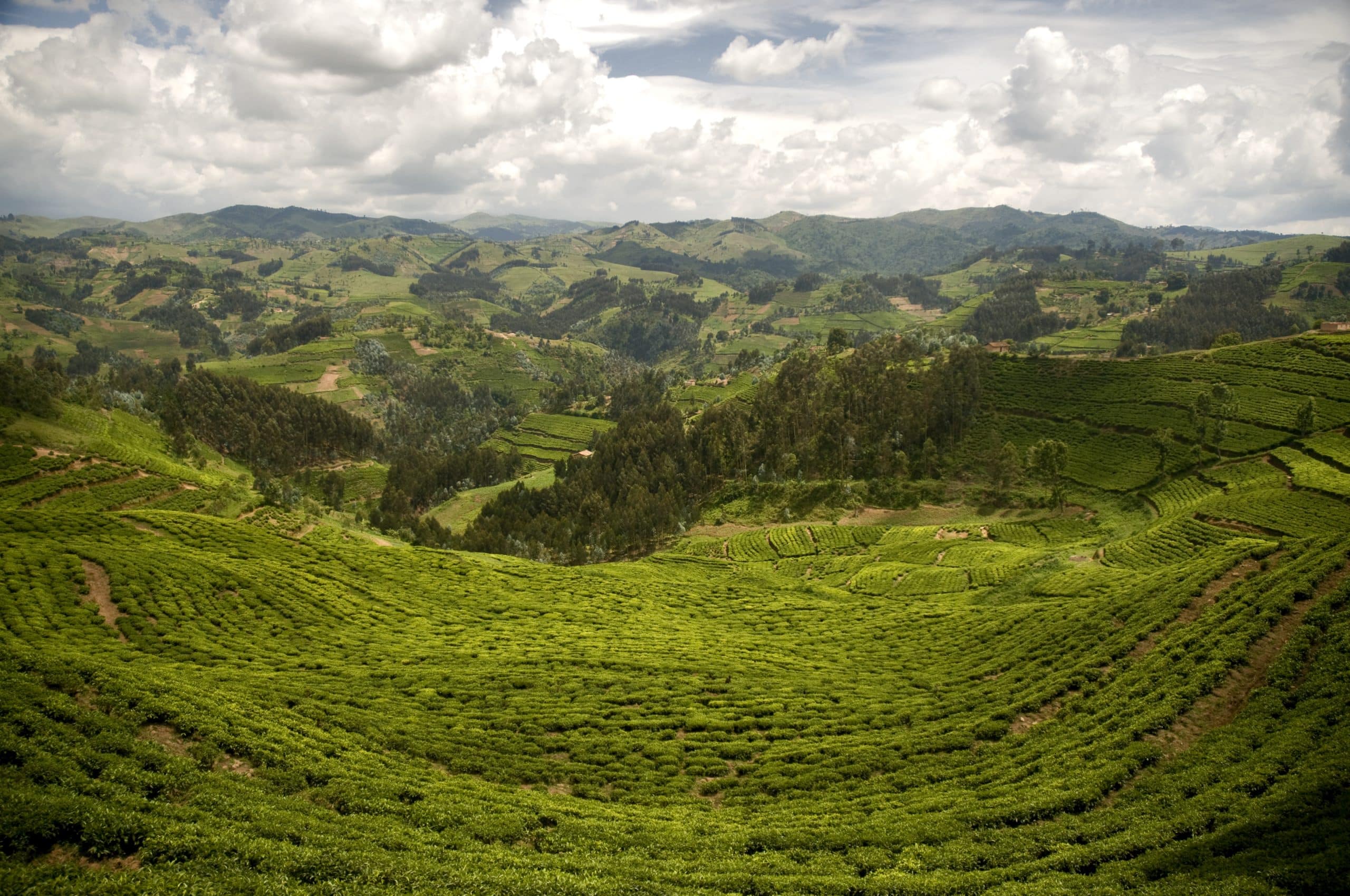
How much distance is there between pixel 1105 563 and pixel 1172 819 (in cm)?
5799

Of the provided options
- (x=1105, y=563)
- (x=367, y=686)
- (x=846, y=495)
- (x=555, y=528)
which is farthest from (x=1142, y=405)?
(x=367, y=686)

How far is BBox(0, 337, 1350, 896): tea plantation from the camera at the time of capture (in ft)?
68.4

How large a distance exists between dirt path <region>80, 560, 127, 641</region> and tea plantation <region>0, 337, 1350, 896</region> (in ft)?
1.24

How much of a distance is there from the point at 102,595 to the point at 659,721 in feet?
158

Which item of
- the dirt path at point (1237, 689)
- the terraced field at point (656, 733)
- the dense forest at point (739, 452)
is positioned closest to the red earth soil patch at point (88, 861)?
the terraced field at point (656, 733)

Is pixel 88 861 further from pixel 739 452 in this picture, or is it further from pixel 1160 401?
pixel 1160 401

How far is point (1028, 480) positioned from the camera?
5202 inches

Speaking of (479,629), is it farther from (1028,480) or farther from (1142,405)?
(1142,405)

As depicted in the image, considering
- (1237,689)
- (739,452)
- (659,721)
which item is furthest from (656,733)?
(739,452)

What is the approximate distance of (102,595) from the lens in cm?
5044

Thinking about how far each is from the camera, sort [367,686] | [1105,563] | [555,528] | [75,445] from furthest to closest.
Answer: [555,528] < [75,445] < [1105,563] < [367,686]

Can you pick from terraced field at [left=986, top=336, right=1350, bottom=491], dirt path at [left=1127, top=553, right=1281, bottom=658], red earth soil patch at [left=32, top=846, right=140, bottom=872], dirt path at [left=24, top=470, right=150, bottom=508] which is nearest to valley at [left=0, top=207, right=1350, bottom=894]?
red earth soil patch at [left=32, top=846, right=140, bottom=872]

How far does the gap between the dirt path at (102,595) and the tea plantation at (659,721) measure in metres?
0.38

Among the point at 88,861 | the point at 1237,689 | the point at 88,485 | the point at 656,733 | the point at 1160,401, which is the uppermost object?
the point at 1160,401
